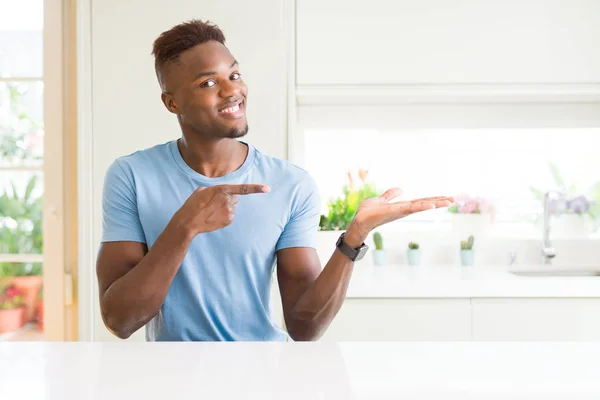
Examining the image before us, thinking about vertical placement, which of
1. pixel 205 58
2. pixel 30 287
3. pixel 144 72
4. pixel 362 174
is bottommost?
pixel 30 287

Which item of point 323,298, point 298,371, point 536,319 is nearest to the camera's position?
point 298,371

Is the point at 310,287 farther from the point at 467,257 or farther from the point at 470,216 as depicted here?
the point at 470,216

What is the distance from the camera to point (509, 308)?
2430 mm

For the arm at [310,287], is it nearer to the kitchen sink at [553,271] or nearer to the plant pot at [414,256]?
the plant pot at [414,256]

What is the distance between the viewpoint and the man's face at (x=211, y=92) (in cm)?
159

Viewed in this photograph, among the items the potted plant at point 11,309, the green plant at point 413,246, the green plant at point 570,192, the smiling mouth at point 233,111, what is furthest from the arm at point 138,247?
the green plant at point 570,192

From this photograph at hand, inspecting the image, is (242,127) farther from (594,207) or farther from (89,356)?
(594,207)

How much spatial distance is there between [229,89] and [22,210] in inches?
61.7

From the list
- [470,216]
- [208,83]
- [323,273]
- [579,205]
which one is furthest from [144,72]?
[579,205]

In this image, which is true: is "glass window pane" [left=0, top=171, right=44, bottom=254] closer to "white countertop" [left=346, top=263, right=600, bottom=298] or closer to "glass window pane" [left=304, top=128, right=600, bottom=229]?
"glass window pane" [left=304, top=128, right=600, bottom=229]

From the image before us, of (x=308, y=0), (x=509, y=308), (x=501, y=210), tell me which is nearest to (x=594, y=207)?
(x=501, y=210)

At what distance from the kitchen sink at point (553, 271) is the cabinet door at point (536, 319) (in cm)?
50

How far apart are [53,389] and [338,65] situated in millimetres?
1964

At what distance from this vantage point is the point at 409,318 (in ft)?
8.04
